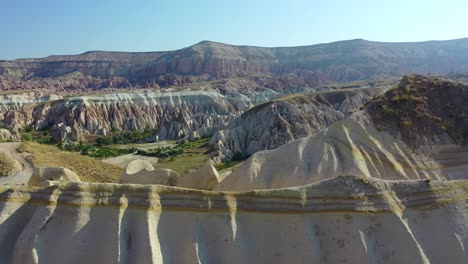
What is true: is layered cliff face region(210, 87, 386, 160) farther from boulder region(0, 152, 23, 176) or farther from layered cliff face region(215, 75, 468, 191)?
boulder region(0, 152, 23, 176)

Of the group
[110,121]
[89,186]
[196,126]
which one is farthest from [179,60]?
[89,186]

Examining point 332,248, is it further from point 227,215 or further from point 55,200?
point 55,200

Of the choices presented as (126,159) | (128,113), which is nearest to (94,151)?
(126,159)

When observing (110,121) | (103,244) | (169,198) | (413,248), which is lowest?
(110,121)

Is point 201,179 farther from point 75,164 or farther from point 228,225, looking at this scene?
point 75,164

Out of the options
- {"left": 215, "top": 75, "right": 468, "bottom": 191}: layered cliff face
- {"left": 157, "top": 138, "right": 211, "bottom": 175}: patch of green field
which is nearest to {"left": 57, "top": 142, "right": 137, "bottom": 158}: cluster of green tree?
{"left": 157, "top": 138, "right": 211, "bottom": 175}: patch of green field

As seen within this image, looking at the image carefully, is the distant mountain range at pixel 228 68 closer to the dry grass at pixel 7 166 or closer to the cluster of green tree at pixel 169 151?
the cluster of green tree at pixel 169 151
